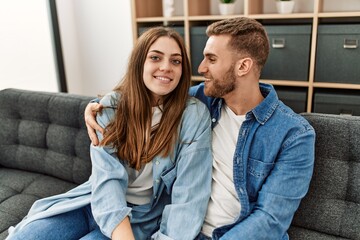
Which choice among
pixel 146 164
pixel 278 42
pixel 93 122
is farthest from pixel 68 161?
pixel 278 42

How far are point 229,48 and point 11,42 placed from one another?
1817 millimetres

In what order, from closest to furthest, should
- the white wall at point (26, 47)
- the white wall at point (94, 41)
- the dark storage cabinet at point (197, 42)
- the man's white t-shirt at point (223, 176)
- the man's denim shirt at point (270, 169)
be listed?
1. the man's denim shirt at point (270, 169)
2. the man's white t-shirt at point (223, 176)
3. the dark storage cabinet at point (197, 42)
4. the white wall at point (26, 47)
5. the white wall at point (94, 41)

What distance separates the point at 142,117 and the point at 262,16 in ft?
3.83

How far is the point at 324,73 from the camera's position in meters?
2.04

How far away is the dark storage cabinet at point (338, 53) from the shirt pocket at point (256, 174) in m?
1.06

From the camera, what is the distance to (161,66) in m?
1.27

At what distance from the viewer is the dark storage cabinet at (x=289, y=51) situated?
2.03 metres

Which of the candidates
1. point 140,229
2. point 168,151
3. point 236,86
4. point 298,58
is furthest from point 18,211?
point 298,58

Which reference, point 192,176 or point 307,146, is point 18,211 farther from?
point 307,146

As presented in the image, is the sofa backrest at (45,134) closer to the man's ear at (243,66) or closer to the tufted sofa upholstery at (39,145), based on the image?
the tufted sofa upholstery at (39,145)

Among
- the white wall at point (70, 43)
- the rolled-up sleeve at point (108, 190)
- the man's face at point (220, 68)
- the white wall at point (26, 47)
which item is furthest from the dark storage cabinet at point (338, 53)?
the white wall at point (26, 47)

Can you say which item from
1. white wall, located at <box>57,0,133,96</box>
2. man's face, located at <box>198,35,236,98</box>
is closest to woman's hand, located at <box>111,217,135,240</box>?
man's face, located at <box>198,35,236,98</box>

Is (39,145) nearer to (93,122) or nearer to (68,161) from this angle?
(68,161)

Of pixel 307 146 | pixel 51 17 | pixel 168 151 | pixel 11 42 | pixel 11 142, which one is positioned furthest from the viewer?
pixel 51 17
